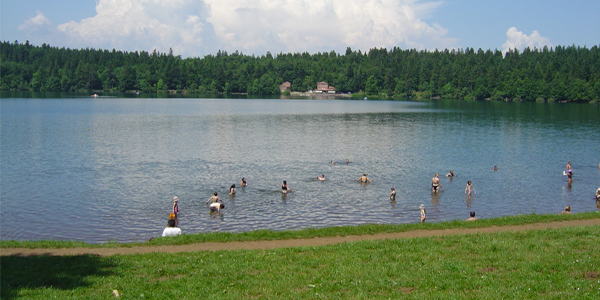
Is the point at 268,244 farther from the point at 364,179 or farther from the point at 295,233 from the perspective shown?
the point at 364,179

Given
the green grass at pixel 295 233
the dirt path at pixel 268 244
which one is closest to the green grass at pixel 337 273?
the dirt path at pixel 268 244

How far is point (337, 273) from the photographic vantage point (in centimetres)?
1509

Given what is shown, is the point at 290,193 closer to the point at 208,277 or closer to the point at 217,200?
the point at 217,200

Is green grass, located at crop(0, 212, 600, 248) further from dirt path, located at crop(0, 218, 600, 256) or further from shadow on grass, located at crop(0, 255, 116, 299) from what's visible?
shadow on grass, located at crop(0, 255, 116, 299)

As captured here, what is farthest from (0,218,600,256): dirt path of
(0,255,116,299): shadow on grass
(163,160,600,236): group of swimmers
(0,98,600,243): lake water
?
(0,98,600,243): lake water

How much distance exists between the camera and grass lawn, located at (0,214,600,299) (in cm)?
1334

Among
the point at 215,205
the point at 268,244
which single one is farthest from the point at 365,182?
the point at 268,244

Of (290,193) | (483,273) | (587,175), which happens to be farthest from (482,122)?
(483,273)

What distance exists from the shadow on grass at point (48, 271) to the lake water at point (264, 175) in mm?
10422

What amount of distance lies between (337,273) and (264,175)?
101ft

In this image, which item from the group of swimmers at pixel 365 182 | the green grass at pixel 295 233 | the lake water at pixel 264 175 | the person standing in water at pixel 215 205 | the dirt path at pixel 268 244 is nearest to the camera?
the dirt path at pixel 268 244

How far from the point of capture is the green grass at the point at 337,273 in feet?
43.8

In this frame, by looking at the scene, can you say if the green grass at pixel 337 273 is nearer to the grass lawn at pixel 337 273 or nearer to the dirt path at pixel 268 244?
the grass lawn at pixel 337 273

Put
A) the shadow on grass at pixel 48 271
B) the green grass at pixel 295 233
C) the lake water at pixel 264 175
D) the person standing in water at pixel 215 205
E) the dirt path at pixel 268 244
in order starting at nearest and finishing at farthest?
1. the shadow on grass at pixel 48 271
2. the dirt path at pixel 268 244
3. the green grass at pixel 295 233
4. the lake water at pixel 264 175
5. the person standing in water at pixel 215 205
